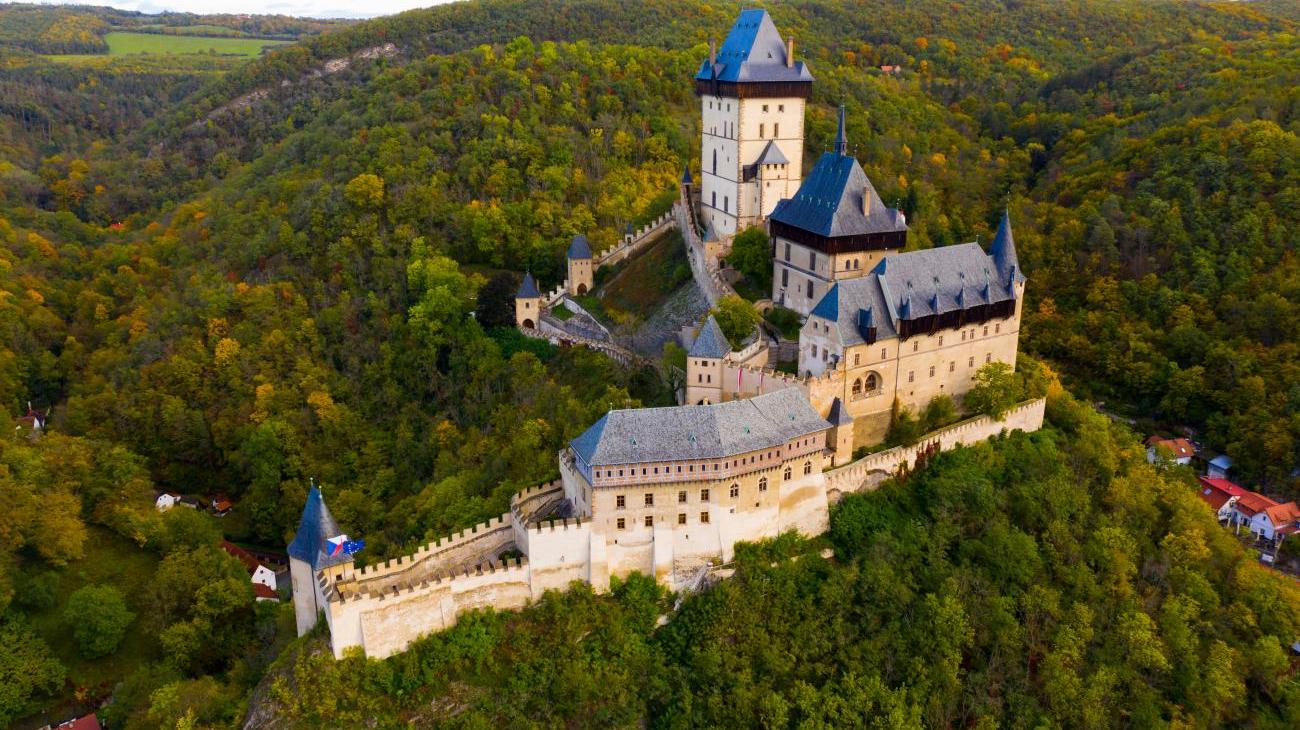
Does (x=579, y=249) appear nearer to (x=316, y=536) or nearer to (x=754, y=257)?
(x=754, y=257)

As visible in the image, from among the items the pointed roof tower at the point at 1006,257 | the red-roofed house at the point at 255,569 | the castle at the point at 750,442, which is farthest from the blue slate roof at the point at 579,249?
the red-roofed house at the point at 255,569

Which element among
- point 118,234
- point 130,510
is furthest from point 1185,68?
point 118,234

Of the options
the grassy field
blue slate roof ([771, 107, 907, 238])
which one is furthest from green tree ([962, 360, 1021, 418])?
the grassy field

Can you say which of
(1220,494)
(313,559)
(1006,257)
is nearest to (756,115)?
(1006,257)

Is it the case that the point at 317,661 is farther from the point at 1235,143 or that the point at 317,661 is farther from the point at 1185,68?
the point at 1185,68

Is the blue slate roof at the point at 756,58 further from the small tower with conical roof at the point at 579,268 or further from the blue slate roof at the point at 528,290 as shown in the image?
the blue slate roof at the point at 528,290

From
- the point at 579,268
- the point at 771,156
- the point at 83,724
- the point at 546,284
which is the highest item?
the point at 771,156
